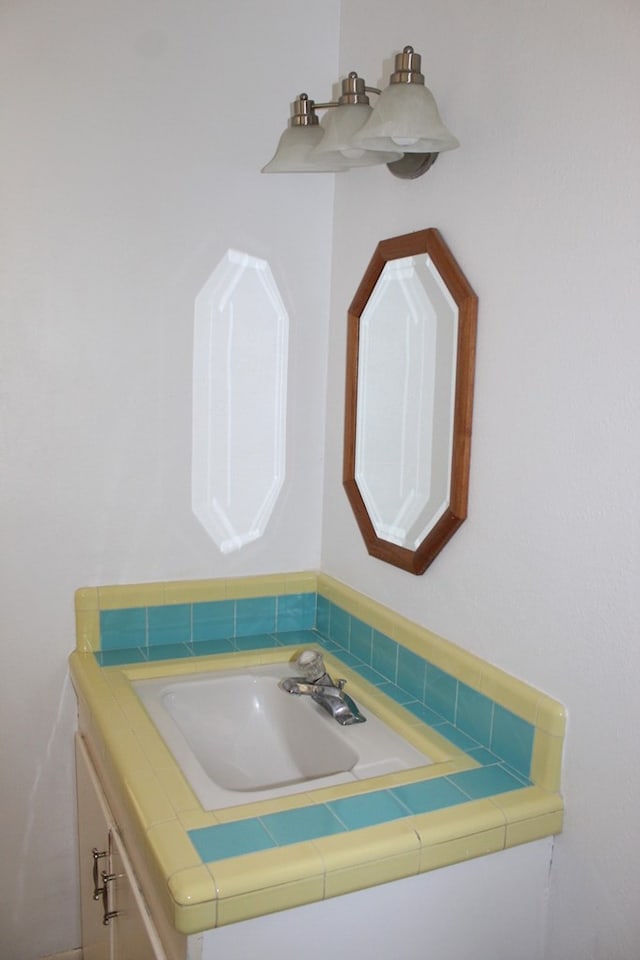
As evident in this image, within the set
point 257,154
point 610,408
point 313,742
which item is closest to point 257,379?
point 257,154

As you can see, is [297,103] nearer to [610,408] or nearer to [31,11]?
[31,11]

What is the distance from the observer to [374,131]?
1336mm

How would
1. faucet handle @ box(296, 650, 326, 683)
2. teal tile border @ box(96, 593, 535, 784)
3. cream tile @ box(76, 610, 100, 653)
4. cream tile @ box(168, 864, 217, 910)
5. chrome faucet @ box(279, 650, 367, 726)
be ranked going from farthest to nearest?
cream tile @ box(76, 610, 100, 653)
faucet handle @ box(296, 650, 326, 683)
chrome faucet @ box(279, 650, 367, 726)
teal tile border @ box(96, 593, 535, 784)
cream tile @ box(168, 864, 217, 910)

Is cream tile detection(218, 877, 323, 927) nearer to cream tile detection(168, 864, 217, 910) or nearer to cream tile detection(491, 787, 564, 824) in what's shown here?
cream tile detection(168, 864, 217, 910)

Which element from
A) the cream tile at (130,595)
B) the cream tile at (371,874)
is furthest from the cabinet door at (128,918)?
the cream tile at (130,595)

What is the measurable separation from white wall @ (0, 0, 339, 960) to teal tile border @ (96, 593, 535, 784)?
0.10m

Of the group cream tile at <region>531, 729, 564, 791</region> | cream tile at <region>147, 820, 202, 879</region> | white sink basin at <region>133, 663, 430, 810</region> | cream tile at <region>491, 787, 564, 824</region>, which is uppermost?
cream tile at <region>531, 729, 564, 791</region>

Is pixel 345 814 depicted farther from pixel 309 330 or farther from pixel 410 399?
pixel 309 330

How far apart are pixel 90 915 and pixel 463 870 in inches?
37.7

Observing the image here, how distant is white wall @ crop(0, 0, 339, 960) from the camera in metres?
1.69

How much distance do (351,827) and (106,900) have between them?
641 mm

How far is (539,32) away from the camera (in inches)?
49.2

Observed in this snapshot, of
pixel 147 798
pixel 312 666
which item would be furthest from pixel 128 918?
pixel 312 666

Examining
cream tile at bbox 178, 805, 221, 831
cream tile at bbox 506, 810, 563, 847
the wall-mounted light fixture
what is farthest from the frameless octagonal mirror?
cream tile at bbox 178, 805, 221, 831
